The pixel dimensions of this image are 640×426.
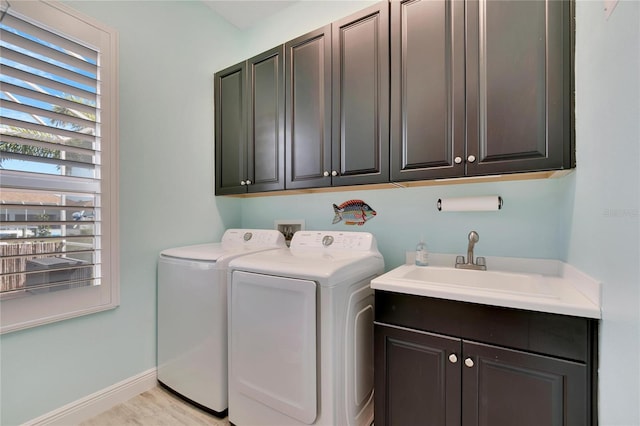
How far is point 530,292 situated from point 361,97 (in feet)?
4.32

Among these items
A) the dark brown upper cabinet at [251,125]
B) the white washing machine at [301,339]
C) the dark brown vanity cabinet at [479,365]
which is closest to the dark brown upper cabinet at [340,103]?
the dark brown upper cabinet at [251,125]

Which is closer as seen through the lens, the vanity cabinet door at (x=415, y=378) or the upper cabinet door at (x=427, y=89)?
the vanity cabinet door at (x=415, y=378)

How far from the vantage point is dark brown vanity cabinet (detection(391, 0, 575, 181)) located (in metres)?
1.16

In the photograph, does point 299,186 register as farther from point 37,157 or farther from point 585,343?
point 585,343

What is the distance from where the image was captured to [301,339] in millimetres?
1309

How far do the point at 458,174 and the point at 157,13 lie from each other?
91.3 inches

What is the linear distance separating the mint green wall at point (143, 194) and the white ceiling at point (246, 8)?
9 centimetres

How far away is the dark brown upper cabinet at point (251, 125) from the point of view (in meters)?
1.98

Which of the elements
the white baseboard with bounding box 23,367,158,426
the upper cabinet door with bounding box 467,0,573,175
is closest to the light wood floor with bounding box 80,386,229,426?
the white baseboard with bounding box 23,367,158,426

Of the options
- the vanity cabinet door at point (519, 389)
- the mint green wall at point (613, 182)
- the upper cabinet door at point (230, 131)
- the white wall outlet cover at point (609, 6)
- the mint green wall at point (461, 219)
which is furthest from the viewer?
the upper cabinet door at point (230, 131)

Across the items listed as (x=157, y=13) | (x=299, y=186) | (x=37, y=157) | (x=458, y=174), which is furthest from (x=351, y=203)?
(x=157, y=13)

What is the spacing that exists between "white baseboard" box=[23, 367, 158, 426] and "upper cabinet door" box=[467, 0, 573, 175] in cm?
241

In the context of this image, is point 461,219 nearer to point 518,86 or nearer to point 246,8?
point 518,86

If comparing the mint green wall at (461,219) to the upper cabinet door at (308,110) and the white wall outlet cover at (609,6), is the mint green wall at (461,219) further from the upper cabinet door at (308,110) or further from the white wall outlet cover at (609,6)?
the white wall outlet cover at (609,6)
